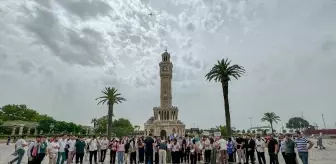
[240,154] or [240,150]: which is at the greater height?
[240,150]

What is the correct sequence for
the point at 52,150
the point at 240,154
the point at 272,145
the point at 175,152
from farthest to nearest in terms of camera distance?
the point at 240,154 < the point at 175,152 < the point at 272,145 < the point at 52,150

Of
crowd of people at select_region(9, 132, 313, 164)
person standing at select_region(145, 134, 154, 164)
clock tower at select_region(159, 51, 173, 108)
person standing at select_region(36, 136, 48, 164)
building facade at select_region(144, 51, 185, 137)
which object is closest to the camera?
crowd of people at select_region(9, 132, 313, 164)

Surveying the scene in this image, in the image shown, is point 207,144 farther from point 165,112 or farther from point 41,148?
point 165,112

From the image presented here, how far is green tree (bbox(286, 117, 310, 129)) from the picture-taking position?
132m

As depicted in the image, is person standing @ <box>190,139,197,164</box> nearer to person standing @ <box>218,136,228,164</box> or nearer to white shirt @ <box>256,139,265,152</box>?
person standing @ <box>218,136,228,164</box>

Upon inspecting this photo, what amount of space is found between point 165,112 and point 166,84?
10.5 m

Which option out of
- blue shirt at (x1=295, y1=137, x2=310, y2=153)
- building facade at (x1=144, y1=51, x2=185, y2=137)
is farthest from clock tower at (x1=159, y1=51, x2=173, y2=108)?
blue shirt at (x1=295, y1=137, x2=310, y2=153)

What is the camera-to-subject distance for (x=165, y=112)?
83.0m

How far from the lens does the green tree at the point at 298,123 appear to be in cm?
13209

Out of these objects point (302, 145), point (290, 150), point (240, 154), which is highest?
point (302, 145)

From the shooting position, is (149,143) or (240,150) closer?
(149,143)

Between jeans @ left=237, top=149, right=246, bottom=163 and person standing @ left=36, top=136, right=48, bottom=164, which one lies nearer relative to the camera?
person standing @ left=36, top=136, right=48, bottom=164

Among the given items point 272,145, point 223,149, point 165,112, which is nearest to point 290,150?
point 272,145

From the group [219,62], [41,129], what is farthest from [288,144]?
[41,129]
